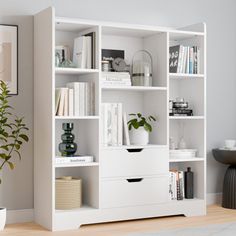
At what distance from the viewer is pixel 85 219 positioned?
4281mm

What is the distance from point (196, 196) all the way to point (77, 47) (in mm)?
1751

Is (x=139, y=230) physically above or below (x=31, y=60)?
below

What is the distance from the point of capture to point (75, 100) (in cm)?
430

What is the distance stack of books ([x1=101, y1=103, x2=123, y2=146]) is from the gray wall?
0.63 m

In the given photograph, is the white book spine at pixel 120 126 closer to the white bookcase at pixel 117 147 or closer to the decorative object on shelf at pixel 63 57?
the white bookcase at pixel 117 147

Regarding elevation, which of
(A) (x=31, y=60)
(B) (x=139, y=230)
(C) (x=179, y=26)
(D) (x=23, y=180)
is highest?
(C) (x=179, y=26)

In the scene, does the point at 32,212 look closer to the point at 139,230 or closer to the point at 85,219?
the point at 85,219

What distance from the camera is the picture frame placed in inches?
173

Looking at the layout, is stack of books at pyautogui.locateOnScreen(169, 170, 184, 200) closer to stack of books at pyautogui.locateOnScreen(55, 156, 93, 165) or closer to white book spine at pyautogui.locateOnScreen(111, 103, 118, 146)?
white book spine at pyautogui.locateOnScreen(111, 103, 118, 146)

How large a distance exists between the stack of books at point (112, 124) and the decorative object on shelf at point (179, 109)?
22.5 inches

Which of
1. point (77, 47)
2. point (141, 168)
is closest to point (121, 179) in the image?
point (141, 168)

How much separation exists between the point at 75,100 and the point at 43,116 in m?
0.29

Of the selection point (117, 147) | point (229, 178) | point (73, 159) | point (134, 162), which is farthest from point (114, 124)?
point (229, 178)

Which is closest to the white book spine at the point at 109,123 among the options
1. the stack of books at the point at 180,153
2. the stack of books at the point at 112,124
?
the stack of books at the point at 112,124
